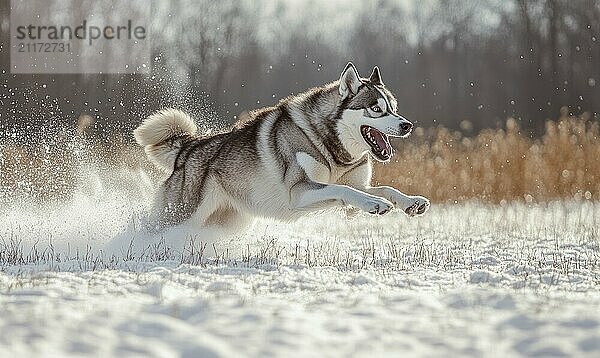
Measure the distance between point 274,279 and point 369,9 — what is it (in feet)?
115

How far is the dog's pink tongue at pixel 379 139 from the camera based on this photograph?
20.5ft

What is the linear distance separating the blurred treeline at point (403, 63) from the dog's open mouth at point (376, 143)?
1452cm

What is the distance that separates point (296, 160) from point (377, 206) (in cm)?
88

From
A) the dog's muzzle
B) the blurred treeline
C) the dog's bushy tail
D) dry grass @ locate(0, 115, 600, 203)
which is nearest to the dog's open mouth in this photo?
the dog's muzzle

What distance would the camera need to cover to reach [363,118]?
20.4 feet

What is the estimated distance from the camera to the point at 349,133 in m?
6.26

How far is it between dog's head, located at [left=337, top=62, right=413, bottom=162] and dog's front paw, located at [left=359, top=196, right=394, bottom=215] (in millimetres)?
620

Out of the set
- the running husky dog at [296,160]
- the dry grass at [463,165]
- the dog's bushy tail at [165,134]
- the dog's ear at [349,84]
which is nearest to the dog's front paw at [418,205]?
the running husky dog at [296,160]

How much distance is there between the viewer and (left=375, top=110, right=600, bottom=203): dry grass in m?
11.2

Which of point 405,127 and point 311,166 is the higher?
point 405,127

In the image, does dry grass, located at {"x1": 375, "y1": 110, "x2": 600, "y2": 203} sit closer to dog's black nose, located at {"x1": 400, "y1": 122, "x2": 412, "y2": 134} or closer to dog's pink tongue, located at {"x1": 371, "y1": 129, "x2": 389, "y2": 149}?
dog's pink tongue, located at {"x1": 371, "y1": 129, "x2": 389, "y2": 149}

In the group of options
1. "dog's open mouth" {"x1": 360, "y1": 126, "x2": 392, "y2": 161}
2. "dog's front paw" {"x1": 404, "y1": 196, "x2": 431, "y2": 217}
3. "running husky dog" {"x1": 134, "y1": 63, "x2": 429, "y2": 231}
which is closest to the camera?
"dog's front paw" {"x1": 404, "y1": 196, "x2": 431, "y2": 217}

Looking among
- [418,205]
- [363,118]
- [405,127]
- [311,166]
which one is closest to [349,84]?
[363,118]

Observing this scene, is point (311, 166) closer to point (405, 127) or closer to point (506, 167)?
point (405, 127)
